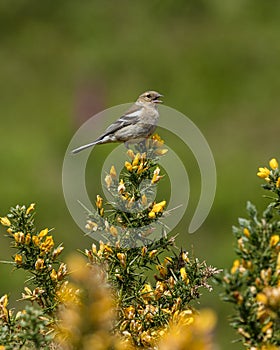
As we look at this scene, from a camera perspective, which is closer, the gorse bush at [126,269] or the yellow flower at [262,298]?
the yellow flower at [262,298]

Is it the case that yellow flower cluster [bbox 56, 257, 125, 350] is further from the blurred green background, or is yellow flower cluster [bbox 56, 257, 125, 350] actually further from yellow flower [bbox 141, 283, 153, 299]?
the blurred green background

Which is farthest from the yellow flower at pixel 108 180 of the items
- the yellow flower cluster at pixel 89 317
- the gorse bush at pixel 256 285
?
the yellow flower cluster at pixel 89 317

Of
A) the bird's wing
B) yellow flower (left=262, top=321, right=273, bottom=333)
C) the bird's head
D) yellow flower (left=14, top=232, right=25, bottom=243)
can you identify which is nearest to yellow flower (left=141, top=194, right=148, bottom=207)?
yellow flower (left=14, top=232, right=25, bottom=243)

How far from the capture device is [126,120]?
5672 mm

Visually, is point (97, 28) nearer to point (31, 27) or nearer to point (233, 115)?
point (31, 27)

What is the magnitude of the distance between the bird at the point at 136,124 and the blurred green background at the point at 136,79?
7.00m

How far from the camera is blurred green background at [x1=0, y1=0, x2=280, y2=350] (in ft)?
47.1

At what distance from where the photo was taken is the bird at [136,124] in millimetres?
5285

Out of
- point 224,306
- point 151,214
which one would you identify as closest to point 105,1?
point 224,306

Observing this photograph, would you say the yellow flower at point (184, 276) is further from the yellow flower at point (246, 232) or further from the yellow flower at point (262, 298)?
the yellow flower at point (262, 298)

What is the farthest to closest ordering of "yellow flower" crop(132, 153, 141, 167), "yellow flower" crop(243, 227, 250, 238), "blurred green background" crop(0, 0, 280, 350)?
"blurred green background" crop(0, 0, 280, 350) < "yellow flower" crop(132, 153, 141, 167) < "yellow flower" crop(243, 227, 250, 238)

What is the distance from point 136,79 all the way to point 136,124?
12.2 metres

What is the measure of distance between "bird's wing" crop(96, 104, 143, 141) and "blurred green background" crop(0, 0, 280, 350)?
700cm

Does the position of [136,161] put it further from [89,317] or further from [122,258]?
[89,317]
